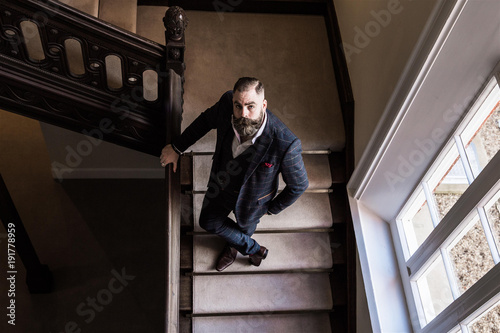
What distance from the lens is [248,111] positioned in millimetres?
2701

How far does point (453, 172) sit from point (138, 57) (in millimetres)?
2061

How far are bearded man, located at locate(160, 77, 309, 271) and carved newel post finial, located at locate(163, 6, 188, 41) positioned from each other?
20.9 inches

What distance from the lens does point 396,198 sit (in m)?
3.69

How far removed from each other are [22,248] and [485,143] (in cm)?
409

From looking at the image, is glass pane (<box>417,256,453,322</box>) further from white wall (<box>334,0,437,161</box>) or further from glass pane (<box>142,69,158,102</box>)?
glass pane (<box>142,69,158,102</box>)

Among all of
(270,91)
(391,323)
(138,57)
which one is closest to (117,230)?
(270,91)

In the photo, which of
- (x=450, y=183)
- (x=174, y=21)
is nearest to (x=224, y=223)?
(x=174, y=21)

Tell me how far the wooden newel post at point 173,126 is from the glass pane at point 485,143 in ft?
5.94

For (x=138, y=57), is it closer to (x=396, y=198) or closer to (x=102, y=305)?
(x=396, y=198)

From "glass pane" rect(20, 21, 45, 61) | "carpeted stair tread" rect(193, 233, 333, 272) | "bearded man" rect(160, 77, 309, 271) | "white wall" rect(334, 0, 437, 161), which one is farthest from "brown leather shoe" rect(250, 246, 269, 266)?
"glass pane" rect(20, 21, 45, 61)

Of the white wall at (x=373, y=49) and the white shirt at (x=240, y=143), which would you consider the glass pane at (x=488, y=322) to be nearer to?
the white wall at (x=373, y=49)

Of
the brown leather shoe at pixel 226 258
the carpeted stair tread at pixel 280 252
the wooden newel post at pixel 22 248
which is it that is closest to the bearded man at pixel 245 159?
the brown leather shoe at pixel 226 258

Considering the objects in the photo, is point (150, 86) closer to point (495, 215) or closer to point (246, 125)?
point (246, 125)

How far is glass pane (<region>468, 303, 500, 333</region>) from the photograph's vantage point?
274 centimetres
